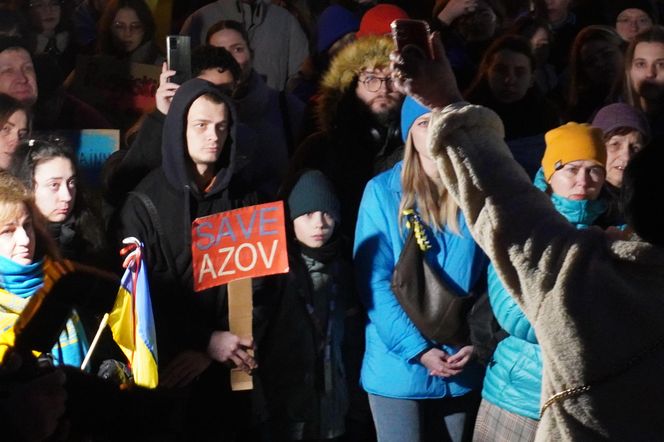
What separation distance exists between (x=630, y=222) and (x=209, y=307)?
236 cm

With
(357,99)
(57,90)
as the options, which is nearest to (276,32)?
(357,99)

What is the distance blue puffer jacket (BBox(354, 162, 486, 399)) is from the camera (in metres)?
4.44

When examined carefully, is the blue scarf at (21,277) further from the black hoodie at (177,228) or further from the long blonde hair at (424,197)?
the long blonde hair at (424,197)

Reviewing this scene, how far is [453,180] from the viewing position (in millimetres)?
2248

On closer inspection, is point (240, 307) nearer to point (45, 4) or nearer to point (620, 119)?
point (45, 4)

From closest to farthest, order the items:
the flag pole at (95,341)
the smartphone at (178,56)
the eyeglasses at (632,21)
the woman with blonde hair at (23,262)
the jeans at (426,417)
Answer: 1. the woman with blonde hair at (23,262)
2. the flag pole at (95,341)
3. the smartphone at (178,56)
4. the jeans at (426,417)
5. the eyeglasses at (632,21)

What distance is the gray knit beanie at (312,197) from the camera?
4.46 metres

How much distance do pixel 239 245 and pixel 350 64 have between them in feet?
3.52

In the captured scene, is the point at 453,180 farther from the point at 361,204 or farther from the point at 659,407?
the point at 361,204

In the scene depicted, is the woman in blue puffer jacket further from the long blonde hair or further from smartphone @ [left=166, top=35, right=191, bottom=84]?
smartphone @ [left=166, top=35, right=191, bottom=84]

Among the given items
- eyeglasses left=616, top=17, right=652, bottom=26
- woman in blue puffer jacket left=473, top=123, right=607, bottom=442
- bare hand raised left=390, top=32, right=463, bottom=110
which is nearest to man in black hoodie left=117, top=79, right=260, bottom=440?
woman in blue puffer jacket left=473, top=123, right=607, bottom=442

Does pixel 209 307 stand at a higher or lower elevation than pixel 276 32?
lower

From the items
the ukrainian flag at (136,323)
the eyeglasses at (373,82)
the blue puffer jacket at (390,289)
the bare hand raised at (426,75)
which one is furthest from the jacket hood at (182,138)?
the bare hand raised at (426,75)

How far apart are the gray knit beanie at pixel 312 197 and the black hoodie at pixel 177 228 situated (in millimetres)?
344
